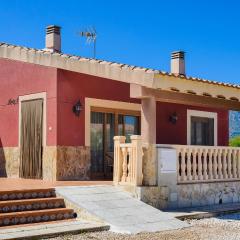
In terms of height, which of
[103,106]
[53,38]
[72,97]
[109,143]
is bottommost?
[109,143]

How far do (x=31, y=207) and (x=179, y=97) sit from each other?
4.38 meters

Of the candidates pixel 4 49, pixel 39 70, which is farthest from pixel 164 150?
pixel 4 49

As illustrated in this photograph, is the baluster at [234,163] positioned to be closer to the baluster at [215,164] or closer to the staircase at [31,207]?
the baluster at [215,164]

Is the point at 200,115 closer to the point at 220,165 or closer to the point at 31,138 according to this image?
the point at 220,165

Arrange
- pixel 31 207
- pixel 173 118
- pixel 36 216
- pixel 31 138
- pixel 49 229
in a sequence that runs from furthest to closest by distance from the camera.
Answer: pixel 173 118 → pixel 31 138 → pixel 31 207 → pixel 36 216 → pixel 49 229

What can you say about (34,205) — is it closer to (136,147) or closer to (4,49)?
(136,147)

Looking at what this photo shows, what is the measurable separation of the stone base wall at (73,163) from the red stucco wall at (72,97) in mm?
170

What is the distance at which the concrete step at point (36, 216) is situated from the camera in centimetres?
852

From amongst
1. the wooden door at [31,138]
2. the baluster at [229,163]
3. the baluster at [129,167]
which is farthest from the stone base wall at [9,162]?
the baluster at [229,163]

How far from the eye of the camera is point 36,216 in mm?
8906

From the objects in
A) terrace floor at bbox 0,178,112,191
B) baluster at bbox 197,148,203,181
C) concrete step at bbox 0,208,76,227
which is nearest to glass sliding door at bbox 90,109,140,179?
terrace floor at bbox 0,178,112,191

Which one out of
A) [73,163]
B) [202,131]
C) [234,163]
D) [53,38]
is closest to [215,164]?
[234,163]

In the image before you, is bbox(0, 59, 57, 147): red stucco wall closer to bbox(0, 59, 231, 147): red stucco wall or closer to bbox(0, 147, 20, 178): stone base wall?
bbox(0, 59, 231, 147): red stucco wall

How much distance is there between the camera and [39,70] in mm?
13609
